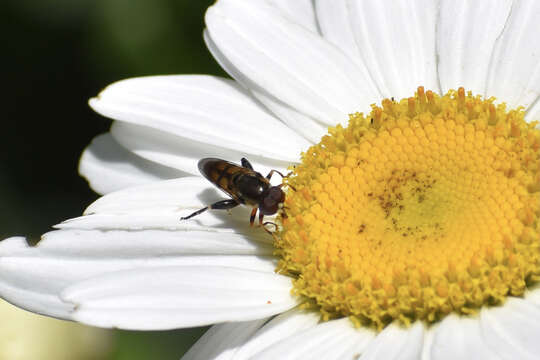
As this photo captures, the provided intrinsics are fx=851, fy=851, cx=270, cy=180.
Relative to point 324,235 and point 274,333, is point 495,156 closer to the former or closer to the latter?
point 324,235

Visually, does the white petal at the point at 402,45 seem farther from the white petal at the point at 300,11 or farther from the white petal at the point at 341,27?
the white petal at the point at 300,11

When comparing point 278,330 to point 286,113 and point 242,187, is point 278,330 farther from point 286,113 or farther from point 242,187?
point 286,113

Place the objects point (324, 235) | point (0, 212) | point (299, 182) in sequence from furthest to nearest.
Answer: point (0, 212)
point (299, 182)
point (324, 235)

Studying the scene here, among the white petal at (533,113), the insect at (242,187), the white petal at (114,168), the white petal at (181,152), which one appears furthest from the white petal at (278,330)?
the white petal at (533,113)

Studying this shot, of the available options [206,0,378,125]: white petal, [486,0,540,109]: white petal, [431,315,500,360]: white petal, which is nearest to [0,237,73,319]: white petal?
[206,0,378,125]: white petal

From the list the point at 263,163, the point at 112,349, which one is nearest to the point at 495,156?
the point at 263,163

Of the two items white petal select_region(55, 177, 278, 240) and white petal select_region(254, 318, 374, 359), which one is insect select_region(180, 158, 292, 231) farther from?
white petal select_region(254, 318, 374, 359)
